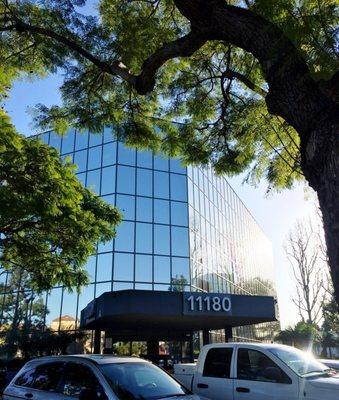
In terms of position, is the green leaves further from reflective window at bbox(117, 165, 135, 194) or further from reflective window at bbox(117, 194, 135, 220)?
reflective window at bbox(117, 165, 135, 194)

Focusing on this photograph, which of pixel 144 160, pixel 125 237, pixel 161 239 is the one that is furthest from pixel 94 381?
pixel 144 160

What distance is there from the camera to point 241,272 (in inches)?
1745

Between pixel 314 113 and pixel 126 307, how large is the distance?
20.1 metres

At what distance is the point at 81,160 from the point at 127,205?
602cm

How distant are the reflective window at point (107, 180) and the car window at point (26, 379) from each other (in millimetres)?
24122

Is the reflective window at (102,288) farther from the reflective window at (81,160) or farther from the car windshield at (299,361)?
the car windshield at (299,361)

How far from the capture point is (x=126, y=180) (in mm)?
31844

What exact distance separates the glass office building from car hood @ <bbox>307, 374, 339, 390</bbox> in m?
20.3

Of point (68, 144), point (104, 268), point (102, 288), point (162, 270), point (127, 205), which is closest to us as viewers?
point (102, 288)

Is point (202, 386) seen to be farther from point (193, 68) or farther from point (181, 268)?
point (181, 268)

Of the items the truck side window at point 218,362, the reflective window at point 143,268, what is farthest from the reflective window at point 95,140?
the truck side window at point 218,362

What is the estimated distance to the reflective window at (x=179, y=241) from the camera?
31.0 meters

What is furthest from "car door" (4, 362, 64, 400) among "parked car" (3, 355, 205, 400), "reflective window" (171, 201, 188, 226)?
"reflective window" (171, 201, 188, 226)

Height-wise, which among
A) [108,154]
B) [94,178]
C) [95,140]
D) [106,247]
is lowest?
[106,247]
